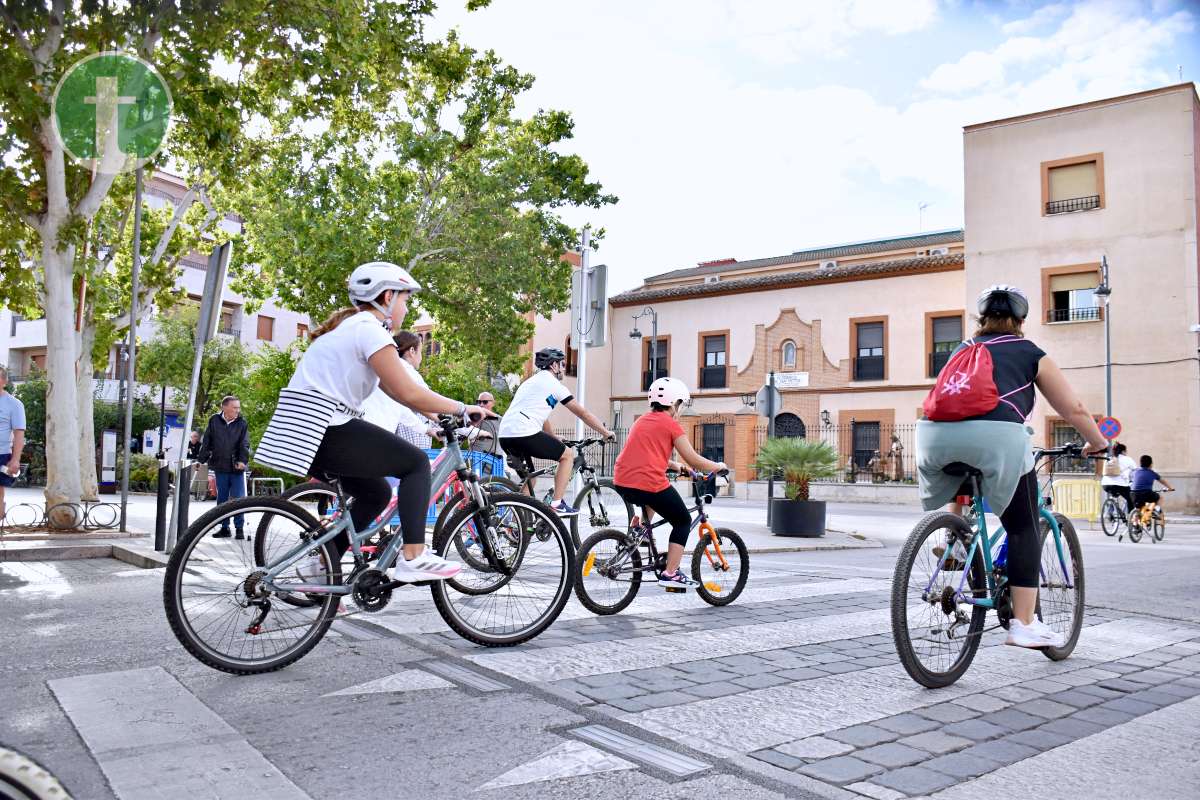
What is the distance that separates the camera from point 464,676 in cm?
406

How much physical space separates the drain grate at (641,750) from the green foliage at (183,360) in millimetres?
37548

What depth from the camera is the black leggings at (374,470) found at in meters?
4.20

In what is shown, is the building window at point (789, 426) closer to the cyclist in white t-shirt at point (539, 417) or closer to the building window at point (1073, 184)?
the building window at point (1073, 184)

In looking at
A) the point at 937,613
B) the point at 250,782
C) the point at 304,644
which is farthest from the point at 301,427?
the point at 937,613

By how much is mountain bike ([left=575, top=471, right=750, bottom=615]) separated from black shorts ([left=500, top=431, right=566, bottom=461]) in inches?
72.4

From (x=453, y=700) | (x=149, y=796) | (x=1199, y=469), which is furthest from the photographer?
(x=1199, y=469)

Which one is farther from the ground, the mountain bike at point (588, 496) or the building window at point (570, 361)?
the building window at point (570, 361)

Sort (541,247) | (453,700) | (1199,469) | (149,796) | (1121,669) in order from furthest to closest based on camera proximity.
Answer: (1199,469)
(541,247)
(1121,669)
(453,700)
(149,796)

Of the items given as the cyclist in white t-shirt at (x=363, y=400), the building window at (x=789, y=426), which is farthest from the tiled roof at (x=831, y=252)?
the cyclist in white t-shirt at (x=363, y=400)

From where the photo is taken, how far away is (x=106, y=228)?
48.3 ft

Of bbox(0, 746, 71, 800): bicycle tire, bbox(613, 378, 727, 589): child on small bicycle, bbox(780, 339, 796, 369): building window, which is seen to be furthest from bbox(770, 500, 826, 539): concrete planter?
bbox(780, 339, 796, 369): building window

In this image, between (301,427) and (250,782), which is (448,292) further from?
(250,782)

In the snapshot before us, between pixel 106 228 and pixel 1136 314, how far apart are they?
2841cm

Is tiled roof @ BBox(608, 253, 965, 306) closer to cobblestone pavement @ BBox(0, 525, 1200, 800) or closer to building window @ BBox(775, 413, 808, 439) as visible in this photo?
building window @ BBox(775, 413, 808, 439)
